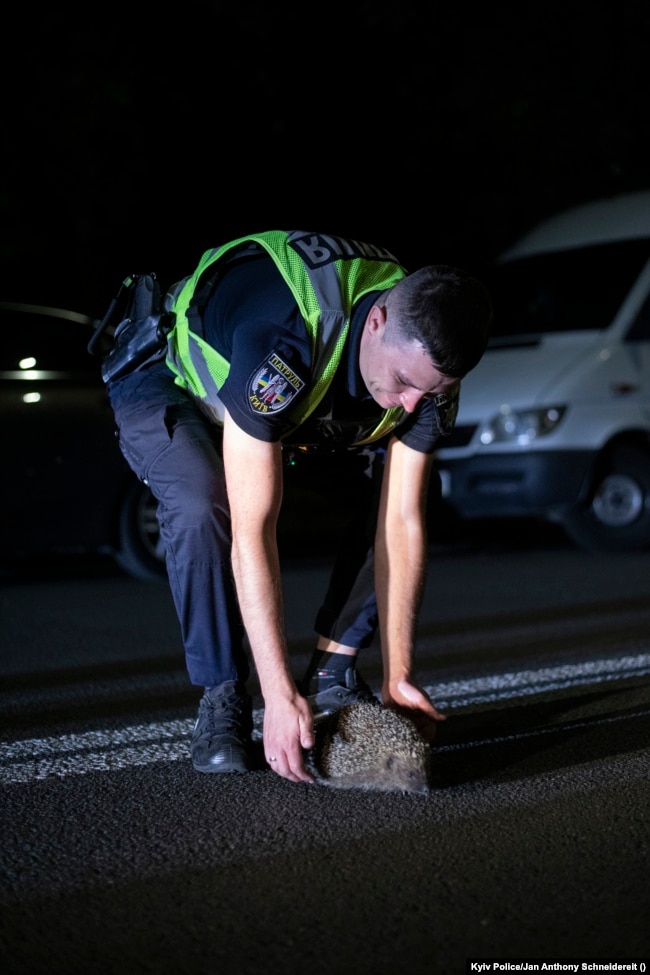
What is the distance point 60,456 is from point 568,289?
3.63 m

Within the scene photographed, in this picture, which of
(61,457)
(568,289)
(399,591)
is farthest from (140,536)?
(399,591)

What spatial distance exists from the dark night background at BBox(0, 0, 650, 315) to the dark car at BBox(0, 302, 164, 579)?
5.45 meters

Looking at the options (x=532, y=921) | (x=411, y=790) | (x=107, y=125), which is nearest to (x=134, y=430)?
(x=411, y=790)

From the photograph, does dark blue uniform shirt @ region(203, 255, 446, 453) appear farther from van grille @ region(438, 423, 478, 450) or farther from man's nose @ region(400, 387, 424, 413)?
van grille @ region(438, 423, 478, 450)

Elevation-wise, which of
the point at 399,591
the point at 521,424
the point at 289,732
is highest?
the point at 399,591

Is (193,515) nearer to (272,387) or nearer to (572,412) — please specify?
(272,387)

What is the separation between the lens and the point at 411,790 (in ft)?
11.1

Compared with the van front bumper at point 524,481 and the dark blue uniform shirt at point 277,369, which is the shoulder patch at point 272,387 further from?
the van front bumper at point 524,481

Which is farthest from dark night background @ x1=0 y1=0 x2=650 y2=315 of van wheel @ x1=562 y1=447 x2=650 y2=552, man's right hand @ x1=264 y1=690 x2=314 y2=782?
man's right hand @ x1=264 y1=690 x2=314 y2=782

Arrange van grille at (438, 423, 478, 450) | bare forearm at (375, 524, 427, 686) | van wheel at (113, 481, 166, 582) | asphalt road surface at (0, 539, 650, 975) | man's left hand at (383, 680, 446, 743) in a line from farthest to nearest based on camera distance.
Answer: van grille at (438, 423, 478, 450), van wheel at (113, 481, 166, 582), bare forearm at (375, 524, 427, 686), man's left hand at (383, 680, 446, 743), asphalt road surface at (0, 539, 650, 975)

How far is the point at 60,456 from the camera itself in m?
7.40

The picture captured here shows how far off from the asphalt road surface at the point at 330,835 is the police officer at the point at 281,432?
227 mm

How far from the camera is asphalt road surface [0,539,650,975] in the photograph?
2504 millimetres

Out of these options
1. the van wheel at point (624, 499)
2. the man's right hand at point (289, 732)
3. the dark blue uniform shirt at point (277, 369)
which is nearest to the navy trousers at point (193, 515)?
the dark blue uniform shirt at point (277, 369)
